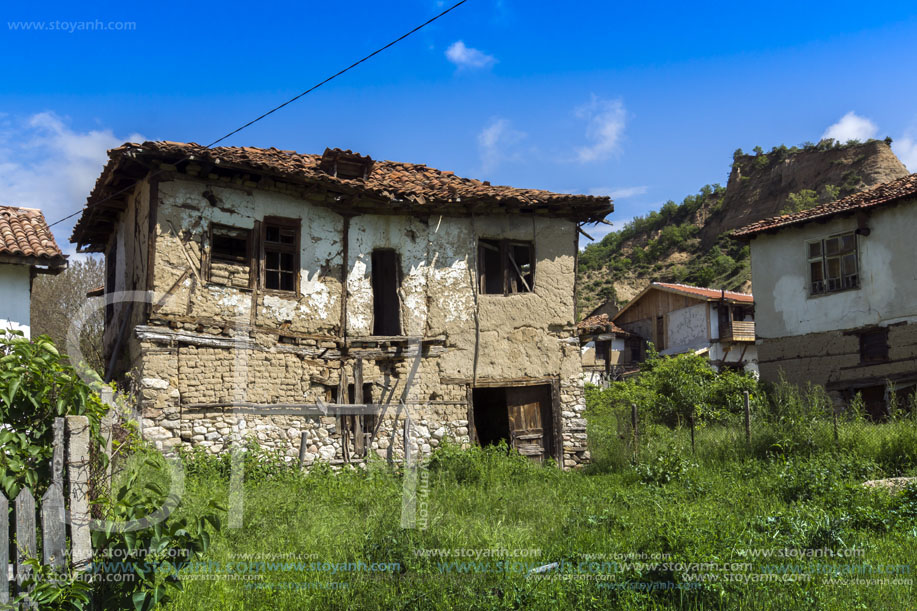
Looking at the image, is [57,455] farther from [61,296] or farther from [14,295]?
[61,296]

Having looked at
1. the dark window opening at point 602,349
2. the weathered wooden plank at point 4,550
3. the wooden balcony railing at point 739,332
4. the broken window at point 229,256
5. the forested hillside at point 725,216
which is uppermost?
the forested hillside at point 725,216

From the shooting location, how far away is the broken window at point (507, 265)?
48.3 feet

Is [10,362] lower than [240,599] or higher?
higher

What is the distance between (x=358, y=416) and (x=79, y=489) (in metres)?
8.98

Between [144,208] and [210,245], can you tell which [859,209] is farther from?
[144,208]

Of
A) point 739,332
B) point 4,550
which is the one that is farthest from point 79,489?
point 739,332

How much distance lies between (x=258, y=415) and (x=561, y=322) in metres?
6.50

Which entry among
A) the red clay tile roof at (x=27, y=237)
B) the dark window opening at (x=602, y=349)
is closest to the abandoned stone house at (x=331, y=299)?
the red clay tile roof at (x=27, y=237)

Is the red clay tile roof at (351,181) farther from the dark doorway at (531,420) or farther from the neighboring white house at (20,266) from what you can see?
the dark doorway at (531,420)

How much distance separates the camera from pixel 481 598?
6.03 m

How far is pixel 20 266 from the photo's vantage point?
496 inches

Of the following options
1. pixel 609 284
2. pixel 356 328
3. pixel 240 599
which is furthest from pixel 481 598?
pixel 609 284

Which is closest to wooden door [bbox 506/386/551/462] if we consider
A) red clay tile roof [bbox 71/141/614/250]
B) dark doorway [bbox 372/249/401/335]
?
dark doorway [bbox 372/249/401/335]

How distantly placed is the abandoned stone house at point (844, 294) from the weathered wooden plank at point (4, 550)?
17000 millimetres
